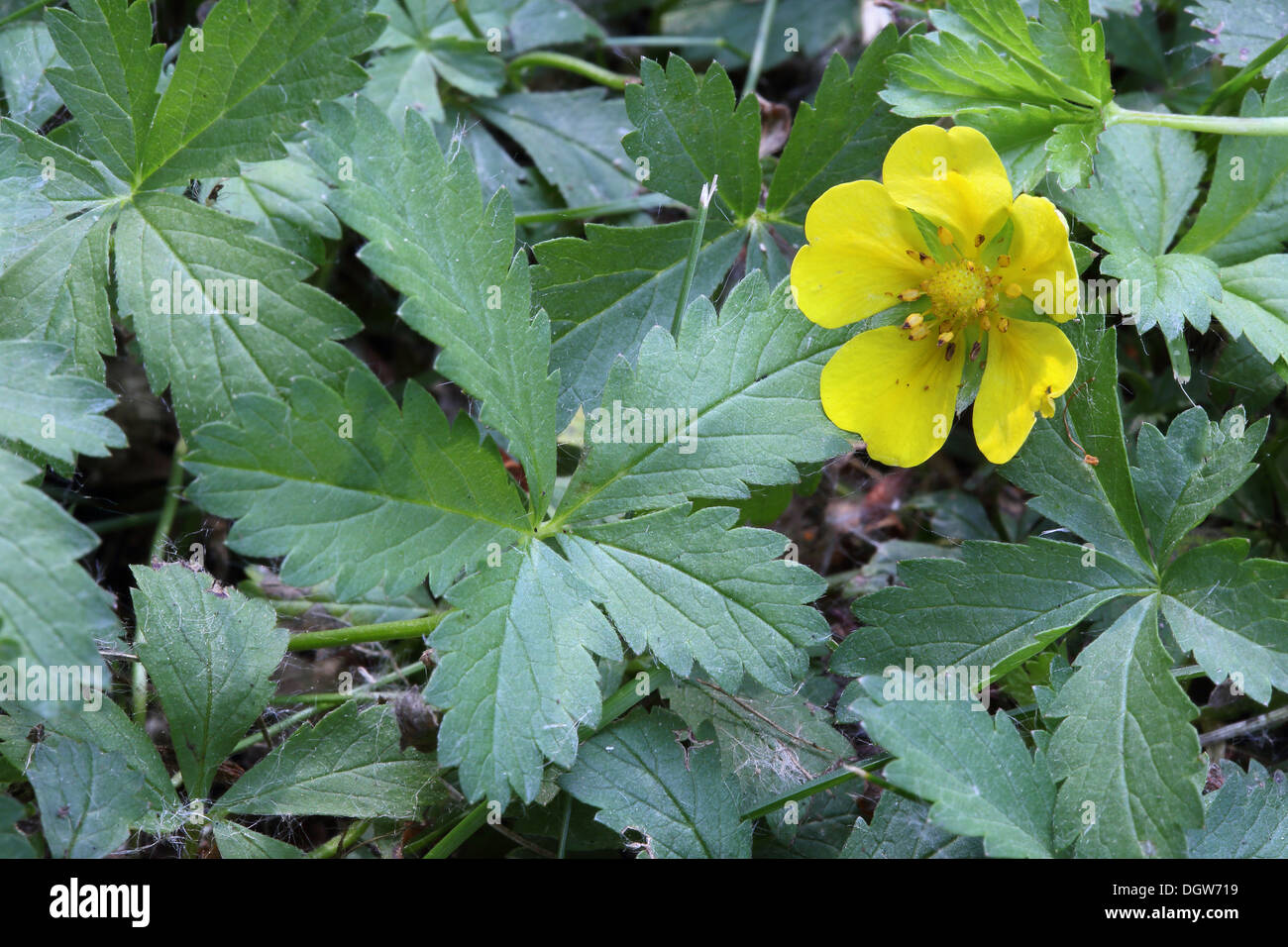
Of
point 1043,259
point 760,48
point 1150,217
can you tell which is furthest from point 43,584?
point 760,48

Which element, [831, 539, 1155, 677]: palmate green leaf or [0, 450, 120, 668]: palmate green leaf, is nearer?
[0, 450, 120, 668]: palmate green leaf

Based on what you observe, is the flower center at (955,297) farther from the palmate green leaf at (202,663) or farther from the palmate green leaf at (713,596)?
the palmate green leaf at (202,663)

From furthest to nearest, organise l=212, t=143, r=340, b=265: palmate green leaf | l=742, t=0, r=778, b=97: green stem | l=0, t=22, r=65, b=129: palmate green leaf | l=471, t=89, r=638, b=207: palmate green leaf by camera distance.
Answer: l=742, t=0, r=778, b=97: green stem
l=471, t=89, r=638, b=207: palmate green leaf
l=0, t=22, r=65, b=129: palmate green leaf
l=212, t=143, r=340, b=265: palmate green leaf

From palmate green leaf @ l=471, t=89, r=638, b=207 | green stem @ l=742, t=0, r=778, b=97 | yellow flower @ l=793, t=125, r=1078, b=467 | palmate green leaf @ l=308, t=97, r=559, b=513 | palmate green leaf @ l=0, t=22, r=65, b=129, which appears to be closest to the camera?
palmate green leaf @ l=308, t=97, r=559, b=513

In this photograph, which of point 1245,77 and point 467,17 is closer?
point 1245,77

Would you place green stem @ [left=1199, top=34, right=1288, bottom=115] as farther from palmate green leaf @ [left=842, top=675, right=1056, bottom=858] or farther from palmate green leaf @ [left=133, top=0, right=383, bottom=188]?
palmate green leaf @ [left=133, top=0, right=383, bottom=188]

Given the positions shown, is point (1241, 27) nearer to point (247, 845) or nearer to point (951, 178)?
point (951, 178)

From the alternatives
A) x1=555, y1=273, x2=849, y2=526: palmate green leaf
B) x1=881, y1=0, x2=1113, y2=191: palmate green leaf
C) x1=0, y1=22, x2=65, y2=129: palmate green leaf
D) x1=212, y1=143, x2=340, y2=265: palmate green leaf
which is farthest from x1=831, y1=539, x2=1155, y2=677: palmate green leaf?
x1=0, y1=22, x2=65, y2=129: palmate green leaf
